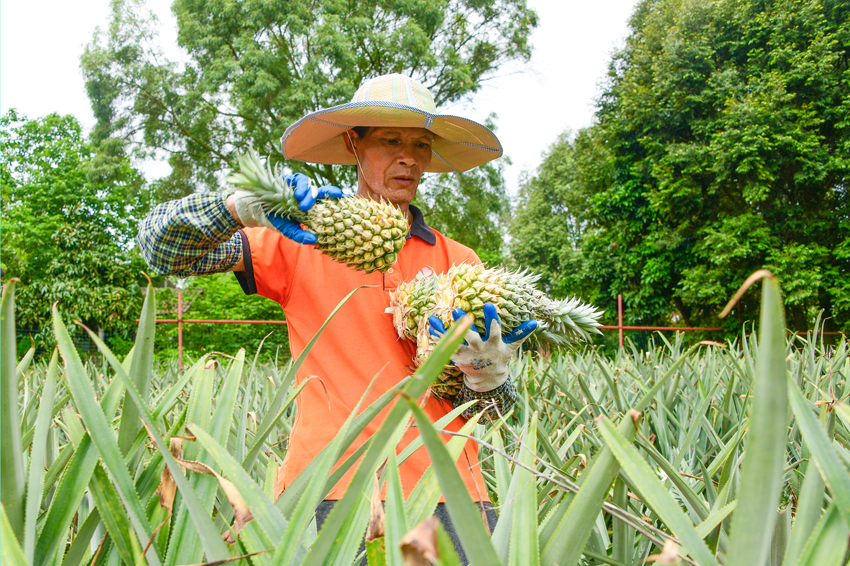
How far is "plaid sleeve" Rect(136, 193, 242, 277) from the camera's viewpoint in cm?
125

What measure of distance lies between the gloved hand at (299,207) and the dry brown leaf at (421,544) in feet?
3.24

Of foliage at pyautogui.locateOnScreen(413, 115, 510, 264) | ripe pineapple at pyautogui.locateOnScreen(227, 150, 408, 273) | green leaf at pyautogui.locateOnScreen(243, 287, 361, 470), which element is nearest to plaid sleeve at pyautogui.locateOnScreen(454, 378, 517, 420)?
ripe pineapple at pyautogui.locateOnScreen(227, 150, 408, 273)

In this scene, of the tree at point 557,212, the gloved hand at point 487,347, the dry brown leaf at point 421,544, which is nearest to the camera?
the dry brown leaf at point 421,544

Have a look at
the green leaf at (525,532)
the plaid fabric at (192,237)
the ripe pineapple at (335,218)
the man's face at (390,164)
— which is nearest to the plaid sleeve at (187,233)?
the plaid fabric at (192,237)

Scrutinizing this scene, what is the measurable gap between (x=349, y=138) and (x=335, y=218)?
22.7 inches

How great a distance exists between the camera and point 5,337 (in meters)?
0.33

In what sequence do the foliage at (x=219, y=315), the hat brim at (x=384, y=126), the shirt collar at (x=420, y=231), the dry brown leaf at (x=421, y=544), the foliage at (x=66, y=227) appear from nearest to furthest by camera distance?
the dry brown leaf at (x=421, y=544)
the hat brim at (x=384, y=126)
the shirt collar at (x=420, y=231)
the foliage at (x=219, y=315)
the foliage at (x=66, y=227)

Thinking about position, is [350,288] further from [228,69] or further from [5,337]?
[228,69]

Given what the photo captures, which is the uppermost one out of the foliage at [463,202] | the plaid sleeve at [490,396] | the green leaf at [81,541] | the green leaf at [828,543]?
the foliage at [463,202]

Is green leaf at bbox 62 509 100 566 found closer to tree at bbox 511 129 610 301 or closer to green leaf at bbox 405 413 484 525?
green leaf at bbox 405 413 484 525

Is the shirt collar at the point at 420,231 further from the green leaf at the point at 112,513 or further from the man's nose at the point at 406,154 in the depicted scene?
the green leaf at the point at 112,513

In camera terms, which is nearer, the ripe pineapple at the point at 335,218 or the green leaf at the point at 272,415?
the green leaf at the point at 272,415

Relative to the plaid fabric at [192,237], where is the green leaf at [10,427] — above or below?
below

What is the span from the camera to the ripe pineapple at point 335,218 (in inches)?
46.4
